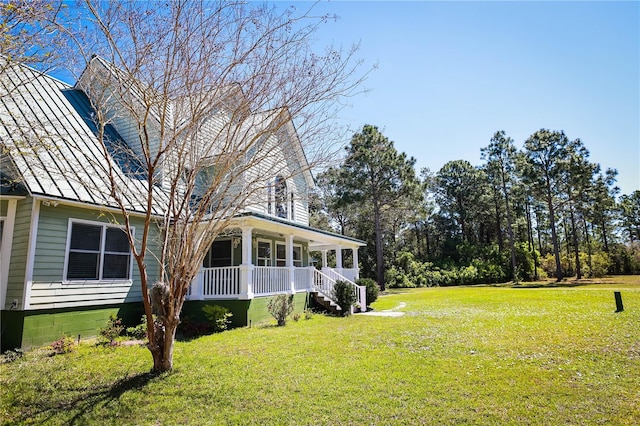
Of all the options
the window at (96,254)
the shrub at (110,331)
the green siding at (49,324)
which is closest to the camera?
the green siding at (49,324)

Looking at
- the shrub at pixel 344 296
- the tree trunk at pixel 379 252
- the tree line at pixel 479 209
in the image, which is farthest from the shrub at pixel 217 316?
the tree trunk at pixel 379 252

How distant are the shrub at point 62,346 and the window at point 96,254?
178cm

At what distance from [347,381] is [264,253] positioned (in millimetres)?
9941

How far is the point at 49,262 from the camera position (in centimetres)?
854

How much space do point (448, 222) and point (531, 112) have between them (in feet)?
135

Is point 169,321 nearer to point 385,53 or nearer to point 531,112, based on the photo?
point 385,53

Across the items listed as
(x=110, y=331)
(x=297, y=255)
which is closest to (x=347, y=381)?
(x=110, y=331)

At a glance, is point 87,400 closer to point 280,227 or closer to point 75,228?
point 75,228

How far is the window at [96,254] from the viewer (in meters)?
9.16

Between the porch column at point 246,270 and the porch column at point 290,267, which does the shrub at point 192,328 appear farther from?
the porch column at point 290,267

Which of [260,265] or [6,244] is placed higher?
[6,244]

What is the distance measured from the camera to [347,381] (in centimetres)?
562

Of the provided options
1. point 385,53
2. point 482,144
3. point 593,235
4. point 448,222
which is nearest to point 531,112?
point 385,53

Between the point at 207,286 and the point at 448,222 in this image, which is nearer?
the point at 207,286
